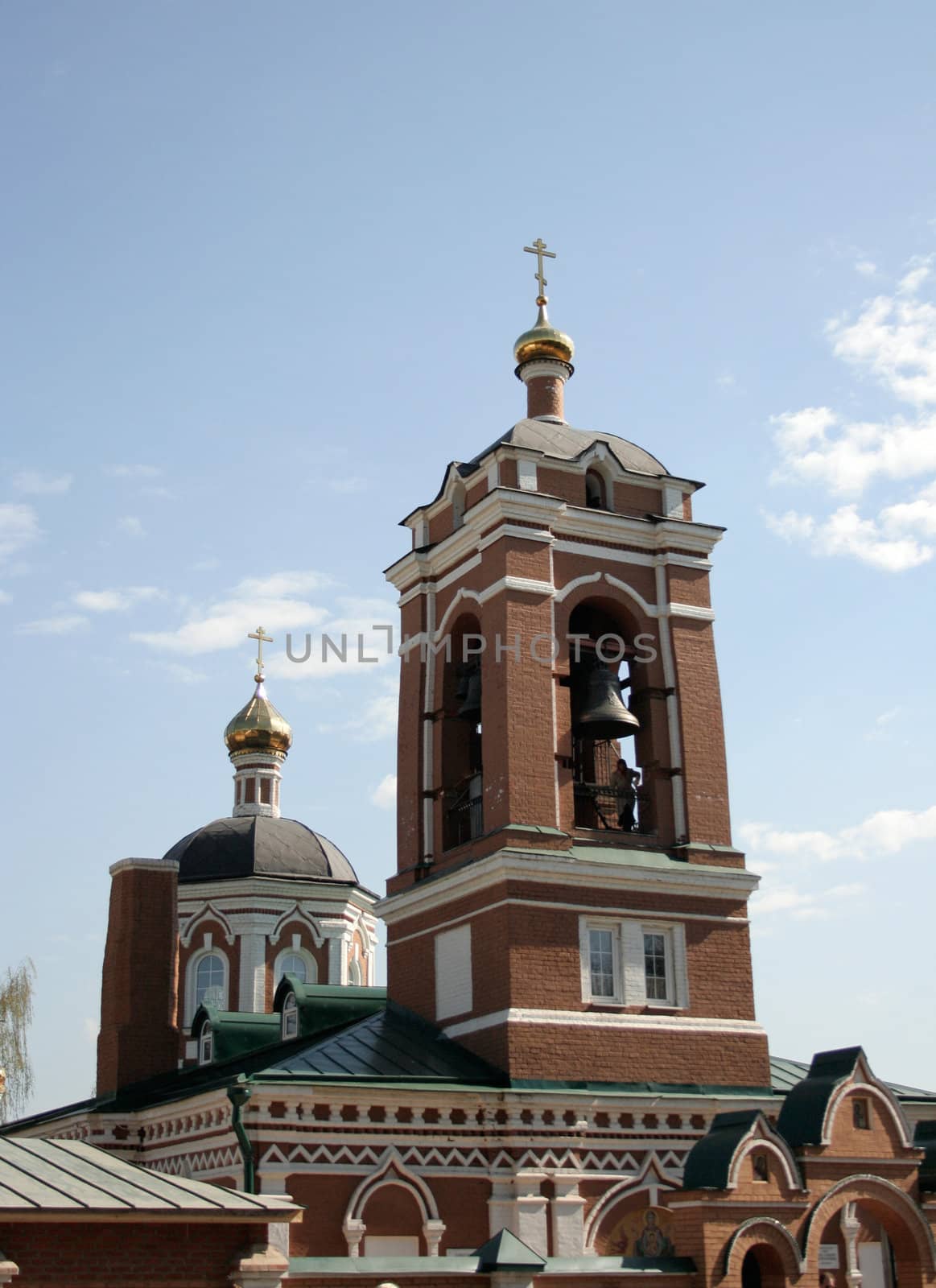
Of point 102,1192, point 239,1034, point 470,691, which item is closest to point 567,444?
point 470,691

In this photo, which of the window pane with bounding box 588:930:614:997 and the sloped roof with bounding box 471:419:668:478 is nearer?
the window pane with bounding box 588:930:614:997

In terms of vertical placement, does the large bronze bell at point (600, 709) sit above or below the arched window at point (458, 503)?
below

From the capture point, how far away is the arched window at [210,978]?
26859mm

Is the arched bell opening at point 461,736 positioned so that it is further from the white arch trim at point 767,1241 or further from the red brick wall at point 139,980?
the white arch trim at point 767,1241

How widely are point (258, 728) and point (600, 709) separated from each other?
13799mm

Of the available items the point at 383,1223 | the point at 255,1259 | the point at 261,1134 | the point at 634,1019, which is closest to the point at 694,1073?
the point at 634,1019

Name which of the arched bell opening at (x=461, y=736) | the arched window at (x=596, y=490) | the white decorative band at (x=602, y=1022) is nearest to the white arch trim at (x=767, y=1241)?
the white decorative band at (x=602, y=1022)

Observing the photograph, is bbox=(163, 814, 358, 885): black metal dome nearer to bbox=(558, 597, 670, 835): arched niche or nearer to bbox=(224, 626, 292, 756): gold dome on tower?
bbox=(224, 626, 292, 756): gold dome on tower

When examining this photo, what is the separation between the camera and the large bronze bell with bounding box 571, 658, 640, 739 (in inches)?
711

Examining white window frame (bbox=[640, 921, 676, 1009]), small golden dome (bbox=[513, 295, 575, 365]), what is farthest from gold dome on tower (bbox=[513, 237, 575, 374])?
white window frame (bbox=[640, 921, 676, 1009])

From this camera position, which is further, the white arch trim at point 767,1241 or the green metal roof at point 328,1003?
the green metal roof at point 328,1003

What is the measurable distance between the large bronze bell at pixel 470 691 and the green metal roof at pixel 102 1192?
8.27 m

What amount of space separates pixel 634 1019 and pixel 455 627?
17.9 ft

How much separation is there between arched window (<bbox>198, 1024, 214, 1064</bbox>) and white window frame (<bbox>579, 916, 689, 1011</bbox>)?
683cm
